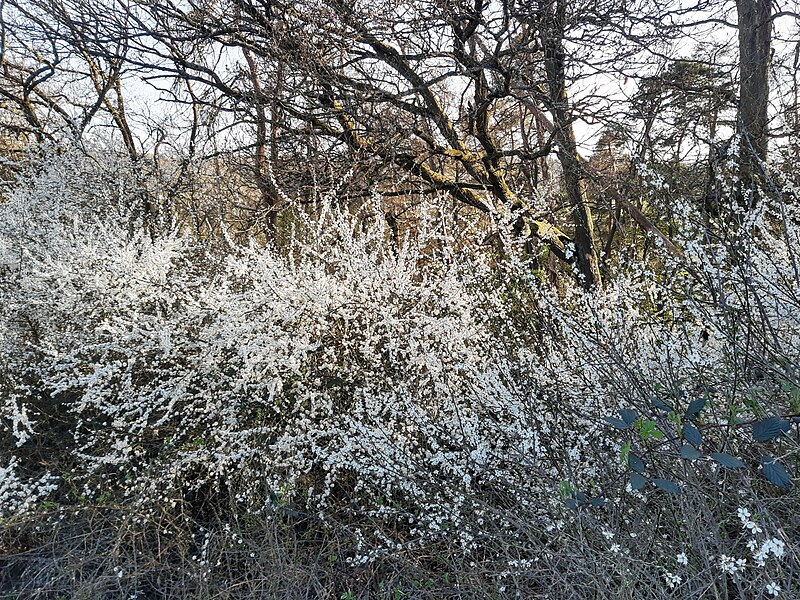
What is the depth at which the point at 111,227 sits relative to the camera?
→ 511 cm

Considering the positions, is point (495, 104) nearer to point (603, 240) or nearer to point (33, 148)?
point (603, 240)

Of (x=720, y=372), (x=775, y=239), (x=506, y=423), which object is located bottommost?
(x=506, y=423)

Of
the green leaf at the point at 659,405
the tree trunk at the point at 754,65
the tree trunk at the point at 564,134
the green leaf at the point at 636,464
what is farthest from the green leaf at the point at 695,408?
the tree trunk at the point at 754,65

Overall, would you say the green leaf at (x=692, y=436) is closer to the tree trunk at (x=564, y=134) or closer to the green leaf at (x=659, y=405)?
the green leaf at (x=659, y=405)

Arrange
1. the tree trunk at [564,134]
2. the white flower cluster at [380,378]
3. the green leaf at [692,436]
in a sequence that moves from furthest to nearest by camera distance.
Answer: the tree trunk at [564,134]
the white flower cluster at [380,378]
the green leaf at [692,436]

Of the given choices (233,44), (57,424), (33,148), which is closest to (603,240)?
(233,44)

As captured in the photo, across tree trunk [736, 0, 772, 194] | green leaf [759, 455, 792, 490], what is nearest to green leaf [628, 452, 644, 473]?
green leaf [759, 455, 792, 490]

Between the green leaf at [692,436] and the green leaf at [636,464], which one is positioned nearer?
the green leaf at [692,436]

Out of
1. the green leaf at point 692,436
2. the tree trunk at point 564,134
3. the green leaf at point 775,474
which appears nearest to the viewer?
the green leaf at point 775,474

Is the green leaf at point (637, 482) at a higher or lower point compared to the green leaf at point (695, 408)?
lower

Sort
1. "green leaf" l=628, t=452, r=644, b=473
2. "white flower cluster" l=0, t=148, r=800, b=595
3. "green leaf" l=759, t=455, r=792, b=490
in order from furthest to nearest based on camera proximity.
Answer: "white flower cluster" l=0, t=148, r=800, b=595 → "green leaf" l=628, t=452, r=644, b=473 → "green leaf" l=759, t=455, r=792, b=490

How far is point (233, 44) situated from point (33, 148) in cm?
380

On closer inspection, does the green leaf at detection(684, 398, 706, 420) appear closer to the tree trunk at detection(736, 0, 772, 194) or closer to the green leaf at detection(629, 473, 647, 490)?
the green leaf at detection(629, 473, 647, 490)

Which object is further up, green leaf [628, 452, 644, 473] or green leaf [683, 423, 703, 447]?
green leaf [683, 423, 703, 447]
